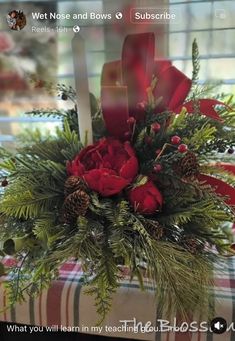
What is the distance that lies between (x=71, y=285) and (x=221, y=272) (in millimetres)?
Result: 209

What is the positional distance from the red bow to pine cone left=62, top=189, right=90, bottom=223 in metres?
0.12

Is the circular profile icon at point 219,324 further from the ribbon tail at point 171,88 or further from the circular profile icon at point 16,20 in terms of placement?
the circular profile icon at point 16,20

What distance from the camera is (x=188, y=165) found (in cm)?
50

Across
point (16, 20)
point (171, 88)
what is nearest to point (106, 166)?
point (171, 88)

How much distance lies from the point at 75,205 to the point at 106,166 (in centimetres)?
6

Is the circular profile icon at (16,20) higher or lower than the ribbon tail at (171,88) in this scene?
higher

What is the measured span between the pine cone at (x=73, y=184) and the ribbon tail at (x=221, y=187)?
16 cm

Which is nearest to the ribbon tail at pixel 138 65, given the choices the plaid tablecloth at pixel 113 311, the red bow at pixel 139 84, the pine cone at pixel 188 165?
the red bow at pixel 139 84

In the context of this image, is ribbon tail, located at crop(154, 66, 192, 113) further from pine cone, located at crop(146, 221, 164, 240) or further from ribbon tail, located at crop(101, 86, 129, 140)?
pine cone, located at crop(146, 221, 164, 240)

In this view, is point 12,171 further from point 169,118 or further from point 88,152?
point 169,118

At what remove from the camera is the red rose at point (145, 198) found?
0.49 meters

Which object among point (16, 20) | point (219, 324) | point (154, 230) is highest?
point (16, 20)

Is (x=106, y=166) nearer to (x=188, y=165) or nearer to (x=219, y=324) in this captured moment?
(x=188, y=165)

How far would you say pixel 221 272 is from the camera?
1.82 ft
